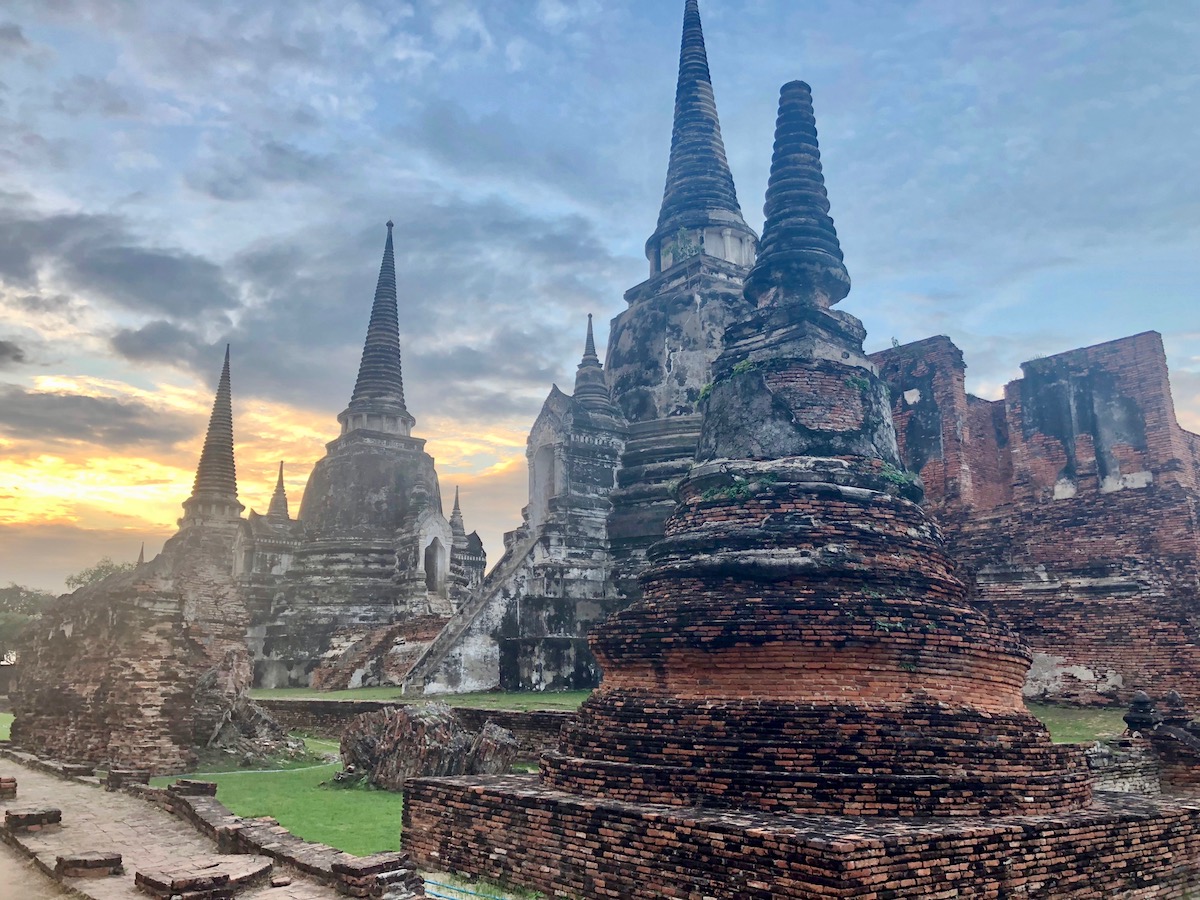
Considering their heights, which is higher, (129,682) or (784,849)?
(129,682)

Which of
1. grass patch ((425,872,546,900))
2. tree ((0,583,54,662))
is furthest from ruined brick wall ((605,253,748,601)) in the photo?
tree ((0,583,54,662))

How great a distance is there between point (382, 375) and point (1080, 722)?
2328cm

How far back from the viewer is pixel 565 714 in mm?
12656

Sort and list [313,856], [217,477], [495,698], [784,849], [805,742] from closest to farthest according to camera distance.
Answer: [784,849], [805,742], [313,856], [495,698], [217,477]

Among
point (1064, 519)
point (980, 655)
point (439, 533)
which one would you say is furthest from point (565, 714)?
point (439, 533)

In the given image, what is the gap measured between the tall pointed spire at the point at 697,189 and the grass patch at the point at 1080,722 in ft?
40.9

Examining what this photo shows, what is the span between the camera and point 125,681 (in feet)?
43.5

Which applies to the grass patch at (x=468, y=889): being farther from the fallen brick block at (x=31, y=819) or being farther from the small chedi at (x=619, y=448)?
the small chedi at (x=619, y=448)

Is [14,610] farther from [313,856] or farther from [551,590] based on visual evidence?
[313,856]

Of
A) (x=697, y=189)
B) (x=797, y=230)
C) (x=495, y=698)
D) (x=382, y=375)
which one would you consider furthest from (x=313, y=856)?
(x=382, y=375)

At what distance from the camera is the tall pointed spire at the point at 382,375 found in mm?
30094

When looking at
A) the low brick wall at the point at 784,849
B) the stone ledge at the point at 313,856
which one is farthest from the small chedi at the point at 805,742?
the stone ledge at the point at 313,856

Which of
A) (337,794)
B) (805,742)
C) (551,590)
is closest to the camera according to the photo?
(805,742)

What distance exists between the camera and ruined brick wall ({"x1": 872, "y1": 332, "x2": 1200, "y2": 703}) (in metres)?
13.3
